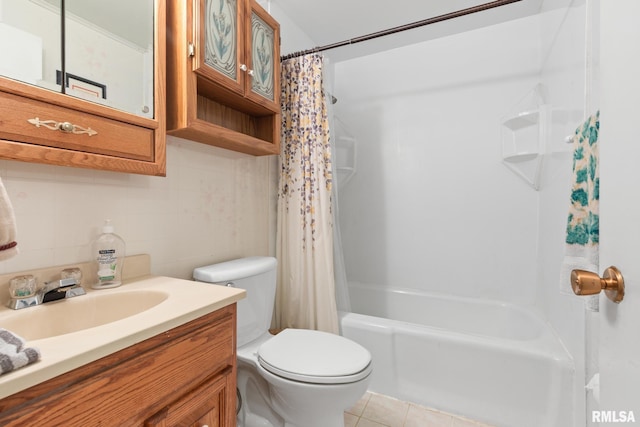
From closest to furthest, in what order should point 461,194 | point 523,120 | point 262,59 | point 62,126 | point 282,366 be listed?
point 62,126 < point 282,366 < point 262,59 < point 523,120 < point 461,194

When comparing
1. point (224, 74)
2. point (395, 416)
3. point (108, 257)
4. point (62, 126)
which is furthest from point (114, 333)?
point (395, 416)

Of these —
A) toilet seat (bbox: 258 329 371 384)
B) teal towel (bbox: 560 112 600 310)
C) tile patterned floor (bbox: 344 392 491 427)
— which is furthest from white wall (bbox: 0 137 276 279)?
teal towel (bbox: 560 112 600 310)

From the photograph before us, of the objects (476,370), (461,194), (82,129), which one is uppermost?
(82,129)

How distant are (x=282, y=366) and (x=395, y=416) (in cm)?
80

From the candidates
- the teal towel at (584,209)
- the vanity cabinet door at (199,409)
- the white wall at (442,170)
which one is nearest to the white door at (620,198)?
the teal towel at (584,209)

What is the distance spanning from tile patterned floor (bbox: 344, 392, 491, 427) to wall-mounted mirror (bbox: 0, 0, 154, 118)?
1.64m

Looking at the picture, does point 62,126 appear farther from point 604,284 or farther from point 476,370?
point 476,370

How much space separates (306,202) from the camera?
169 cm

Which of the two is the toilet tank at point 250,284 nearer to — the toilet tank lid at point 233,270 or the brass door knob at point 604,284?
the toilet tank lid at point 233,270

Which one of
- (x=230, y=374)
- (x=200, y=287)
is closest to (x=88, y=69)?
(x=200, y=287)

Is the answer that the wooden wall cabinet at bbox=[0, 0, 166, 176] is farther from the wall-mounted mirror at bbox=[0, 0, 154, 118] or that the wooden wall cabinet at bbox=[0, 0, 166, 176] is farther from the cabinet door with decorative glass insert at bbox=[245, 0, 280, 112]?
the cabinet door with decorative glass insert at bbox=[245, 0, 280, 112]

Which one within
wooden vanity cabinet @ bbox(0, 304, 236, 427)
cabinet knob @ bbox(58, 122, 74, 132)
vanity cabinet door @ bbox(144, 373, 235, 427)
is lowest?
vanity cabinet door @ bbox(144, 373, 235, 427)

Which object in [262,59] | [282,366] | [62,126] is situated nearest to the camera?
[62,126]

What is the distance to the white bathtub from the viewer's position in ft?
4.29
